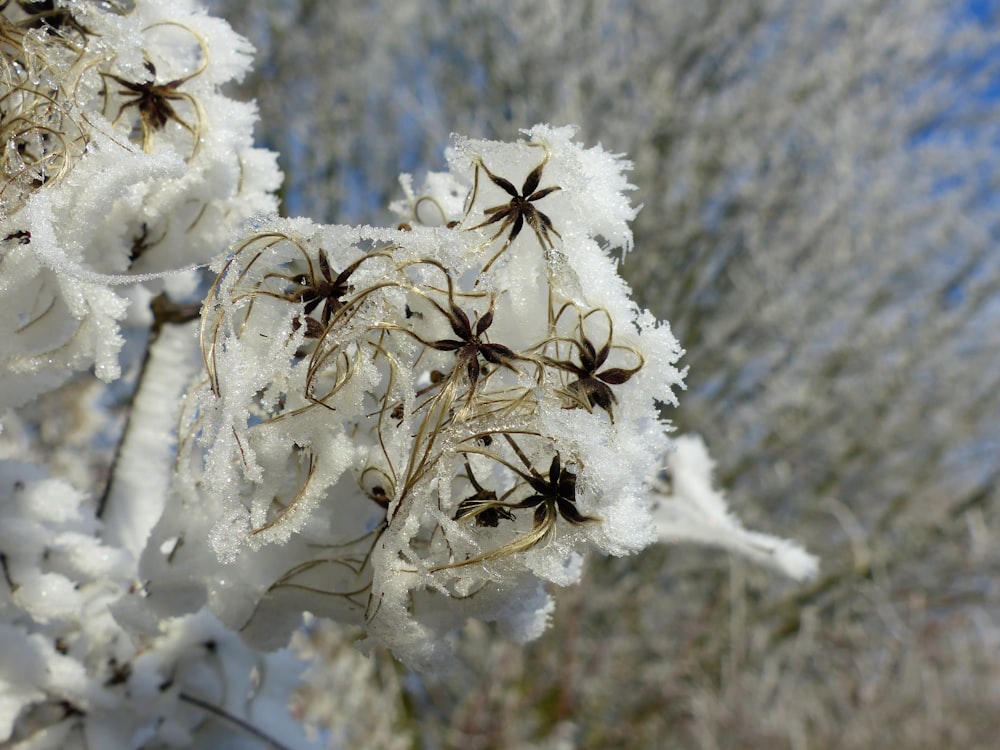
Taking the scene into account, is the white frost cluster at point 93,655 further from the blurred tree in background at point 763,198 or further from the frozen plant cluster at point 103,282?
the blurred tree in background at point 763,198

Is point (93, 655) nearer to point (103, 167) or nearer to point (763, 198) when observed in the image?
point (103, 167)

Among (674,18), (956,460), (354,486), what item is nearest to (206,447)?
(354,486)

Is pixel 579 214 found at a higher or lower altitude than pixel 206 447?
higher

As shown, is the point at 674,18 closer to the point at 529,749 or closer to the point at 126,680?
the point at 529,749

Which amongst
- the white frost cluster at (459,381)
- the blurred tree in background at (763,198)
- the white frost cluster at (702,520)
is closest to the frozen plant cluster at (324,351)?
the white frost cluster at (459,381)

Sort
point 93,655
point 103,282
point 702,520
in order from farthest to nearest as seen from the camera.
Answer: point 702,520, point 93,655, point 103,282

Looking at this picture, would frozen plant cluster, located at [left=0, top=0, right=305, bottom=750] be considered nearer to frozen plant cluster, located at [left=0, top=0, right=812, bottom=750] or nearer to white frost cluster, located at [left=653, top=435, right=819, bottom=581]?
frozen plant cluster, located at [left=0, top=0, right=812, bottom=750]

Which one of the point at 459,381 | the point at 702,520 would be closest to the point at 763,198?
the point at 702,520
